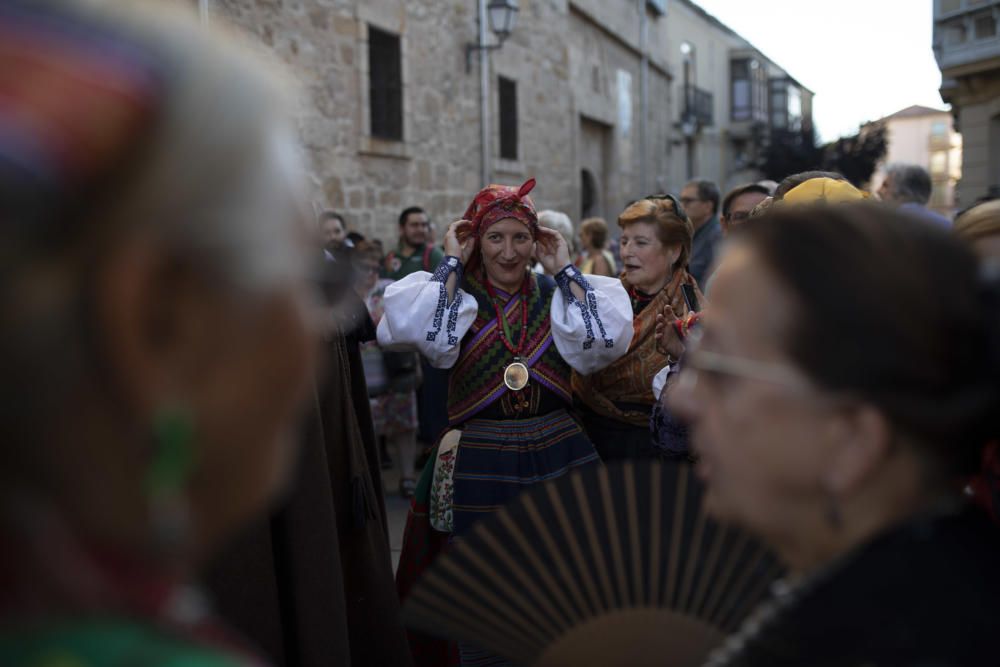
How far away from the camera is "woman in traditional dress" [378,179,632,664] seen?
3504 mm

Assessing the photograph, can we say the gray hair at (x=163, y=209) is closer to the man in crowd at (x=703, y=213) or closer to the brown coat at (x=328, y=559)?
the brown coat at (x=328, y=559)

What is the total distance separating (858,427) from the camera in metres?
1.09

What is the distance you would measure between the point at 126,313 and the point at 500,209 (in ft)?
10.5

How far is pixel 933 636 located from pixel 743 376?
0.34 m

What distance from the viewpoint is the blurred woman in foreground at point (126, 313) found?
2.07 ft

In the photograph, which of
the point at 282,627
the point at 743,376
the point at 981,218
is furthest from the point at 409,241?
the point at 743,376

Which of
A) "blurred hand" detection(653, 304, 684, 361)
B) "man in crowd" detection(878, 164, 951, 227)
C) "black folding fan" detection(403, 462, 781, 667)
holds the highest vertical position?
"man in crowd" detection(878, 164, 951, 227)

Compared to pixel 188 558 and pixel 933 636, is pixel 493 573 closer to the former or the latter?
pixel 933 636

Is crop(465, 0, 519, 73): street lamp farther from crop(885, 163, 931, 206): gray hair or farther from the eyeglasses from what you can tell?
the eyeglasses

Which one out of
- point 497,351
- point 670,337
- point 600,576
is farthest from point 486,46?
point 600,576

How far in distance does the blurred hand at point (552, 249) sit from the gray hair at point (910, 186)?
3.31m

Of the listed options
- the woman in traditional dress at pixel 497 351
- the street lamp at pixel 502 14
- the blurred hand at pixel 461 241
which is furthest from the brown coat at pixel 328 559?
the street lamp at pixel 502 14

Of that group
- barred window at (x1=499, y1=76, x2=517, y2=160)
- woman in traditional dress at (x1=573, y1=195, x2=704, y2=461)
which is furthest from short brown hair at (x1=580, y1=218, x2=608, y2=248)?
barred window at (x1=499, y1=76, x2=517, y2=160)

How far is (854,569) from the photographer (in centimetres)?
110
